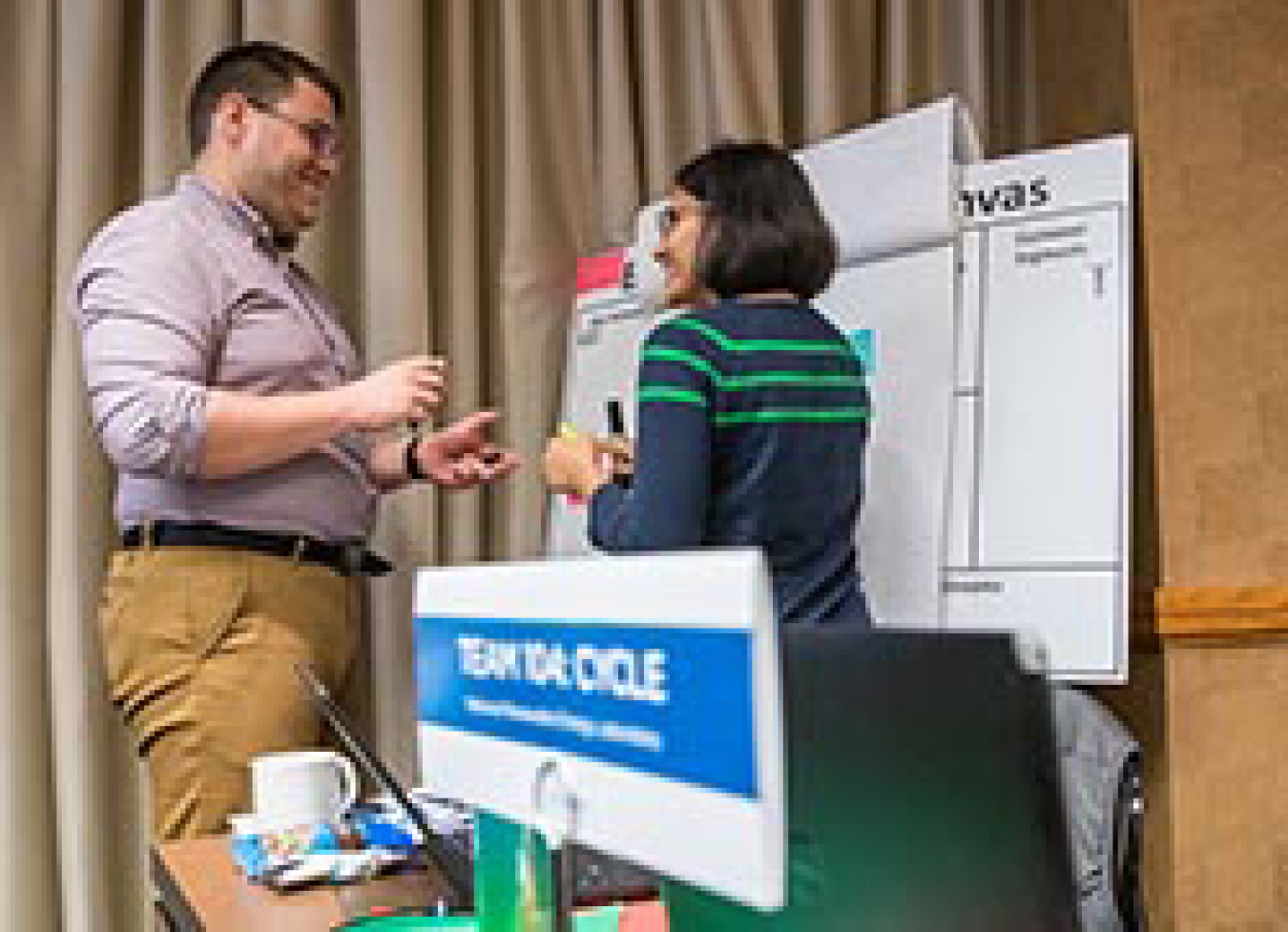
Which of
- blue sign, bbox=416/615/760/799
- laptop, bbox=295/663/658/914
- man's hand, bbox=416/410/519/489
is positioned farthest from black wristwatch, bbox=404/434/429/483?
blue sign, bbox=416/615/760/799

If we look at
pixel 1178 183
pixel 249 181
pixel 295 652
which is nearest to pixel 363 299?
pixel 249 181

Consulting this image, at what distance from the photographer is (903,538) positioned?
214 cm

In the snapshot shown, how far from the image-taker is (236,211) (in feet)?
6.39

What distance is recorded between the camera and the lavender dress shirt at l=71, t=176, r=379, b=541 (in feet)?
5.62

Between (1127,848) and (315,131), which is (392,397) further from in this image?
(1127,848)

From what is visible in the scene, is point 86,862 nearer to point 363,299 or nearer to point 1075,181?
point 363,299

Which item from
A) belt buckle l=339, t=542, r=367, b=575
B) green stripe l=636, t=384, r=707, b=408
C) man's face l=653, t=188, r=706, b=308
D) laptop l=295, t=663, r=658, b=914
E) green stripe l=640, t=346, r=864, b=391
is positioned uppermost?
man's face l=653, t=188, r=706, b=308

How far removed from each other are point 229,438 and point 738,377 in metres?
0.55

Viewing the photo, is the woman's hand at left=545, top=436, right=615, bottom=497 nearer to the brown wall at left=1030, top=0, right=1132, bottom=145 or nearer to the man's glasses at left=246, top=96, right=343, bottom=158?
the man's glasses at left=246, top=96, right=343, bottom=158

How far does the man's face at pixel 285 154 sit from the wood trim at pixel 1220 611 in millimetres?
1313

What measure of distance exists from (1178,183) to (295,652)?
4.63ft

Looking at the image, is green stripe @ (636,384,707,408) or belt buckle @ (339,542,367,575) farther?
belt buckle @ (339,542,367,575)

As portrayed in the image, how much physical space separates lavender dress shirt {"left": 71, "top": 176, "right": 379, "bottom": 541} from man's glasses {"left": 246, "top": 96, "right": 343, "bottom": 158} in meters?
0.12

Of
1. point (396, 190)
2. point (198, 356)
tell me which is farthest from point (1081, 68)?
point (198, 356)
